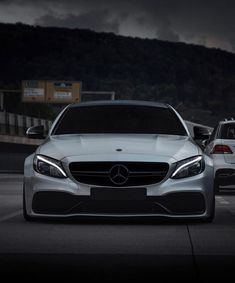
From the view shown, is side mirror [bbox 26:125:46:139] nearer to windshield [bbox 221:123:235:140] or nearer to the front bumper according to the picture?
the front bumper

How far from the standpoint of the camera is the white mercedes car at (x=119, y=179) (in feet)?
35.0

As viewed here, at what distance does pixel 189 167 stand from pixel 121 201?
2.91ft

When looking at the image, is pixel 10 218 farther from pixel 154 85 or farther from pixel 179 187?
pixel 154 85

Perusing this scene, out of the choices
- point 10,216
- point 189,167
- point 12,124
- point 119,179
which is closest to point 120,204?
point 119,179

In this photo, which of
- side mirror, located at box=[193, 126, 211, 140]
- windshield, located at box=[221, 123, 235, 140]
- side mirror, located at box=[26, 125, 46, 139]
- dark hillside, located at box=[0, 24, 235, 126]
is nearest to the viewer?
side mirror, located at box=[26, 125, 46, 139]

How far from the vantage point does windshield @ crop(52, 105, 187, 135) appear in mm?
12039

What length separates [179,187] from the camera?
35.3 feet

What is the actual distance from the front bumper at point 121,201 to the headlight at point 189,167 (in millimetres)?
51

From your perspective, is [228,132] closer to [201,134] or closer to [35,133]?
[201,134]

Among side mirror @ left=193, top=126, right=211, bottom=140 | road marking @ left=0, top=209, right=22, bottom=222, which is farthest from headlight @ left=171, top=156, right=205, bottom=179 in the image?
road marking @ left=0, top=209, right=22, bottom=222

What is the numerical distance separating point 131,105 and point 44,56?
17751 centimetres

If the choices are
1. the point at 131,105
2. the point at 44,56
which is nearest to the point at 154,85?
the point at 44,56

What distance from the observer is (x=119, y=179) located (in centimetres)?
1068

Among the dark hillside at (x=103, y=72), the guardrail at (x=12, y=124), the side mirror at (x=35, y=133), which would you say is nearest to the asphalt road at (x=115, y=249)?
the side mirror at (x=35, y=133)
